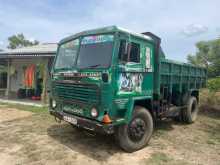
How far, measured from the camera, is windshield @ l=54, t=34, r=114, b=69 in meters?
4.45

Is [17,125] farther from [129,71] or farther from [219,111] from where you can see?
[219,111]

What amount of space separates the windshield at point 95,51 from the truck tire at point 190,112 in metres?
4.48

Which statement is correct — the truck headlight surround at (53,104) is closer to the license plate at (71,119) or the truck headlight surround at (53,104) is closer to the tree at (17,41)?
the license plate at (71,119)

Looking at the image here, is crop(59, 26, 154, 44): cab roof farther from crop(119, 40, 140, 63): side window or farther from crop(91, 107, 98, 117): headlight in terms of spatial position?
crop(91, 107, 98, 117): headlight

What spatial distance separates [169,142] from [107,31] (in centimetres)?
335

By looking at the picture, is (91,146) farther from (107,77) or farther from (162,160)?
(107,77)

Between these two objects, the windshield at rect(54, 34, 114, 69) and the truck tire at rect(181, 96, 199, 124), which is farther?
the truck tire at rect(181, 96, 199, 124)

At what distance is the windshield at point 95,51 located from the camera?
14.5 feet

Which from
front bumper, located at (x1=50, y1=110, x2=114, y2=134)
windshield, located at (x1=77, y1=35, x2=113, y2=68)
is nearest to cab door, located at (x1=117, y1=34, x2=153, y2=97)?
windshield, located at (x1=77, y1=35, x2=113, y2=68)

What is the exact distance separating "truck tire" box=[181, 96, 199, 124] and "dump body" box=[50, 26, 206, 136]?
1.95 m

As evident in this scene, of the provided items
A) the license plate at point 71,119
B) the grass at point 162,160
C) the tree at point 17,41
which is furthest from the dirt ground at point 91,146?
the tree at point 17,41

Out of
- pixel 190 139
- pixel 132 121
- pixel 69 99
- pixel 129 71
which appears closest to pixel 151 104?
pixel 132 121

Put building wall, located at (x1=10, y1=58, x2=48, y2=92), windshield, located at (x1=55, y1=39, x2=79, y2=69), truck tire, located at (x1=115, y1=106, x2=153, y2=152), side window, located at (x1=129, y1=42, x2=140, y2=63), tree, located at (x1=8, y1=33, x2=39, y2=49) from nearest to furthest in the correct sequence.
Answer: truck tire, located at (x1=115, y1=106, x2=153, y2=152), side window, located at (x1=129, y1=42, x2=140, y2=63), windshield, located at (x1=55, y1=39, x2=79, y2=69), building wall, located at (x1=10, y1=58, x2=48, y2=92), tree, located at (x1=8, y1=33, x2=39, y2=49)

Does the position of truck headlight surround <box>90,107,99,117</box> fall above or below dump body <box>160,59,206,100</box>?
below
